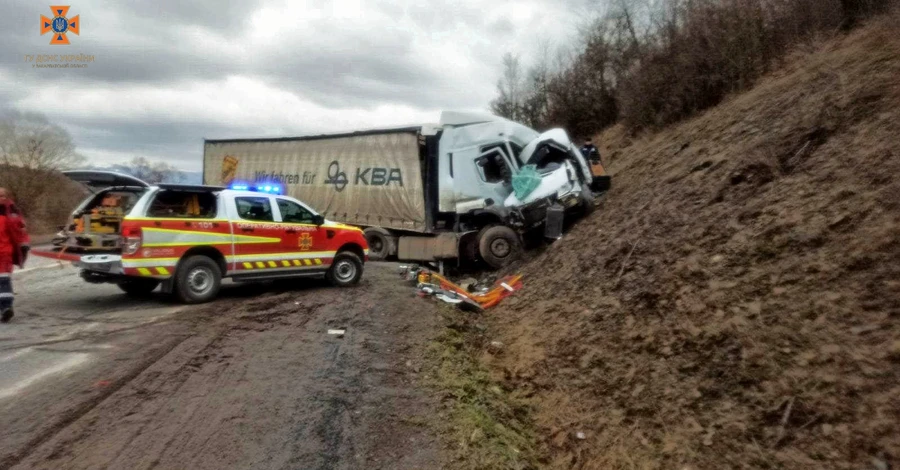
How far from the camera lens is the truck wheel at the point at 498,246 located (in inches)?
514

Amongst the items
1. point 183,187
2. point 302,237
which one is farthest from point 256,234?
point 183,187

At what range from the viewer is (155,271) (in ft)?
28.6

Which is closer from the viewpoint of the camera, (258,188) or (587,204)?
(258,188)

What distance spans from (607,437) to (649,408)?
1.19 feet

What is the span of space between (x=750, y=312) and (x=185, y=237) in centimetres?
750

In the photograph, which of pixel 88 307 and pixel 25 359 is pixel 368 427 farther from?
pixel 88 307

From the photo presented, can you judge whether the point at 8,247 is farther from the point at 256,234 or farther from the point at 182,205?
the point at 256,234

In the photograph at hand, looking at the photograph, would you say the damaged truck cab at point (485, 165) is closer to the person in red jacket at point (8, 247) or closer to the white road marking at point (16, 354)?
the person in red jacket at point (8, 247)

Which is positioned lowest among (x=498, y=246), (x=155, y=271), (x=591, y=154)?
(x=155, y=271)

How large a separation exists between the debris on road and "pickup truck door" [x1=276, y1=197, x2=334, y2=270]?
1810 millimetres

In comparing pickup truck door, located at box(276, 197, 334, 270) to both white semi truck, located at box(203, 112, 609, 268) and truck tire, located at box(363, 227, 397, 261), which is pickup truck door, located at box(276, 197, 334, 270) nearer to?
white semi truck, located at box(203, 112, 609, 268)

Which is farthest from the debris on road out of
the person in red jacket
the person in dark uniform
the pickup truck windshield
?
the person in red jacket

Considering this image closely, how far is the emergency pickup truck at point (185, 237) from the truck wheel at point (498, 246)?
3.53m

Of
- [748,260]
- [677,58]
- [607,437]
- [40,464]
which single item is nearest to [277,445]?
[40,464]
